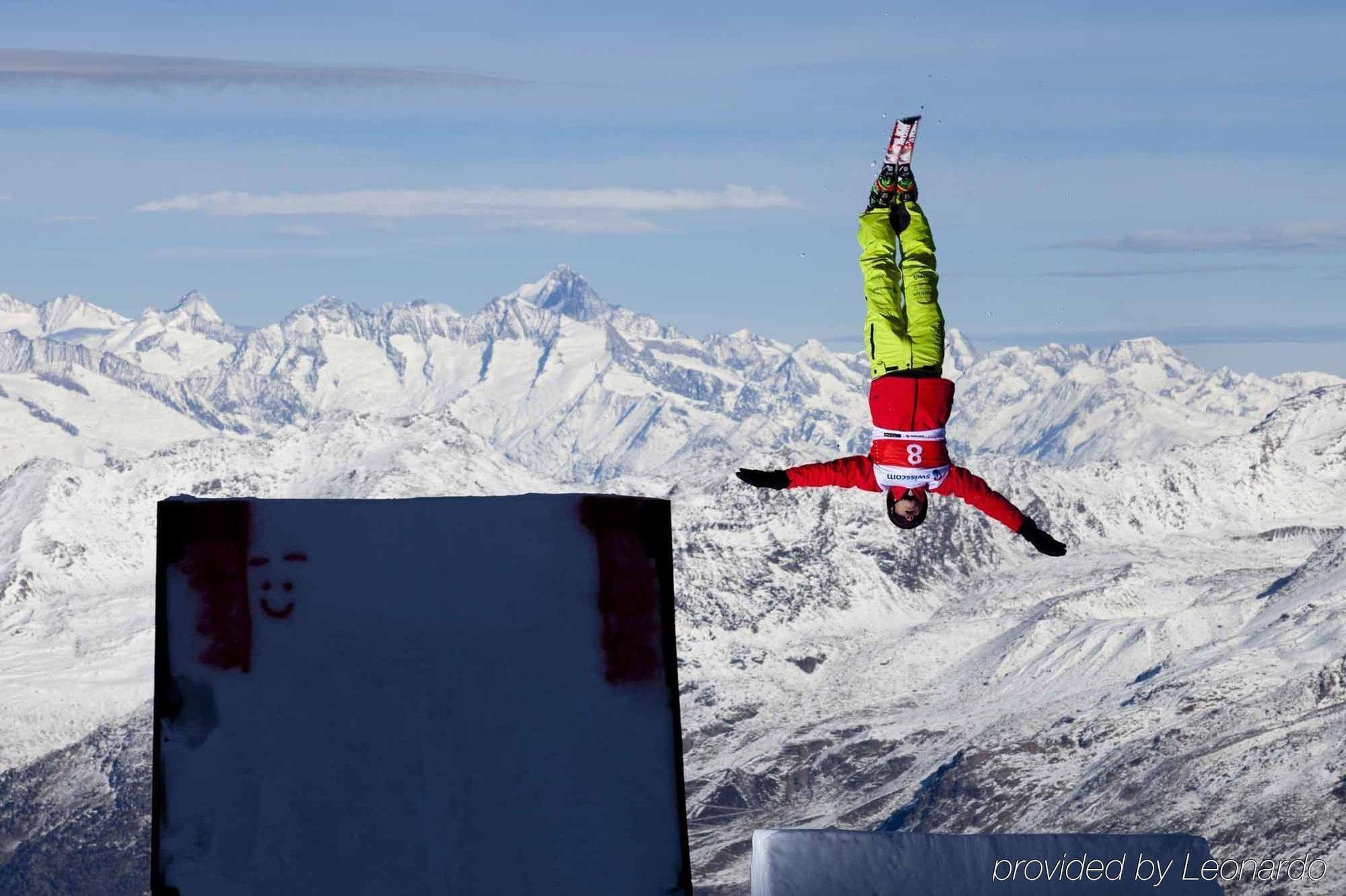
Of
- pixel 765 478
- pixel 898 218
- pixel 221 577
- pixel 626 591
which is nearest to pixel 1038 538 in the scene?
pixel 765 478

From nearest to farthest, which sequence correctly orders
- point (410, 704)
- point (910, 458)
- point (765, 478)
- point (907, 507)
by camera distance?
point (410, 704)
point (765, 478)
point (910, 458)
point (907, 507)

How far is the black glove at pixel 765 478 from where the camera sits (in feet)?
75.8

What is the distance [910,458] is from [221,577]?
10.4 metres

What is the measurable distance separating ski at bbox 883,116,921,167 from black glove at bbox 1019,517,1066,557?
5106 millimetres

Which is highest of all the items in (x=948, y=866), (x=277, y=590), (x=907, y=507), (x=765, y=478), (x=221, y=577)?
(x=765, y=478)

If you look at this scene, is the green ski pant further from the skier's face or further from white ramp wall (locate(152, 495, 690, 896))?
white ramp wall (locate(152, 495, 690, 896))

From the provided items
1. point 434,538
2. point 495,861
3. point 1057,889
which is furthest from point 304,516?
point 1057,889

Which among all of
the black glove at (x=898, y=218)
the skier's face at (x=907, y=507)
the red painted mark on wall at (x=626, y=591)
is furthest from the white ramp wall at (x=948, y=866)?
the black glove at (x=898, y=218)

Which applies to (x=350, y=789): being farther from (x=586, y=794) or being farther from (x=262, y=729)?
(x=586, y=794)

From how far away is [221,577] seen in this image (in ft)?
57.9

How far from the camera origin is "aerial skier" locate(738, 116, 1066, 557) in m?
23.3

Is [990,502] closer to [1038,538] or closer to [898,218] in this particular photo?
[1038,538]

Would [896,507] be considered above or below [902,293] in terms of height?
below

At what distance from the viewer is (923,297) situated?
76.2 feet
